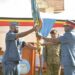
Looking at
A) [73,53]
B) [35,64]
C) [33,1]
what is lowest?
[35,64]

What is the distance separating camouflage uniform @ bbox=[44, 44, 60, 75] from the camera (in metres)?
12.5

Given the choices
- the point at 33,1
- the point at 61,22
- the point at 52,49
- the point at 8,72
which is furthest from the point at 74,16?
the point at 8,72

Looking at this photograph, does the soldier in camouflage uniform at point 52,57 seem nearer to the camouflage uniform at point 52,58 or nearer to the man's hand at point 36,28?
the camouflage uniform at point 52,58

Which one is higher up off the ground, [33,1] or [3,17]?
[33,1]

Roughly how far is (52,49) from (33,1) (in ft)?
5.73

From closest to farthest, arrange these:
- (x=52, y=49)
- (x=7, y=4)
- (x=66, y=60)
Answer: (x=66, y=60) < (x=52, y=49) < (x=7, y=4)

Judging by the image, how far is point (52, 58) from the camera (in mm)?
12602

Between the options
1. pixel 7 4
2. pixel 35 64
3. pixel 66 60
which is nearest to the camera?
pixel 66 60

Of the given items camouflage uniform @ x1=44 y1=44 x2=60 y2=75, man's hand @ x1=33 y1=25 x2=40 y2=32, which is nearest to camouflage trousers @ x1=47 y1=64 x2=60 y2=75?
camouflage uniform @ x1=44 y1=44 x2=60 y2=75

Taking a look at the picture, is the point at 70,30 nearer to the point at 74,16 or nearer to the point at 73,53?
the point at 73,53

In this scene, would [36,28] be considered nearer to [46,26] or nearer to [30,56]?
[46,26]

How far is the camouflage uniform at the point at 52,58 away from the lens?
493 inches

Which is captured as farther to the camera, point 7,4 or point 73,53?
point 7,4

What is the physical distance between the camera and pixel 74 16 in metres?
14.7
